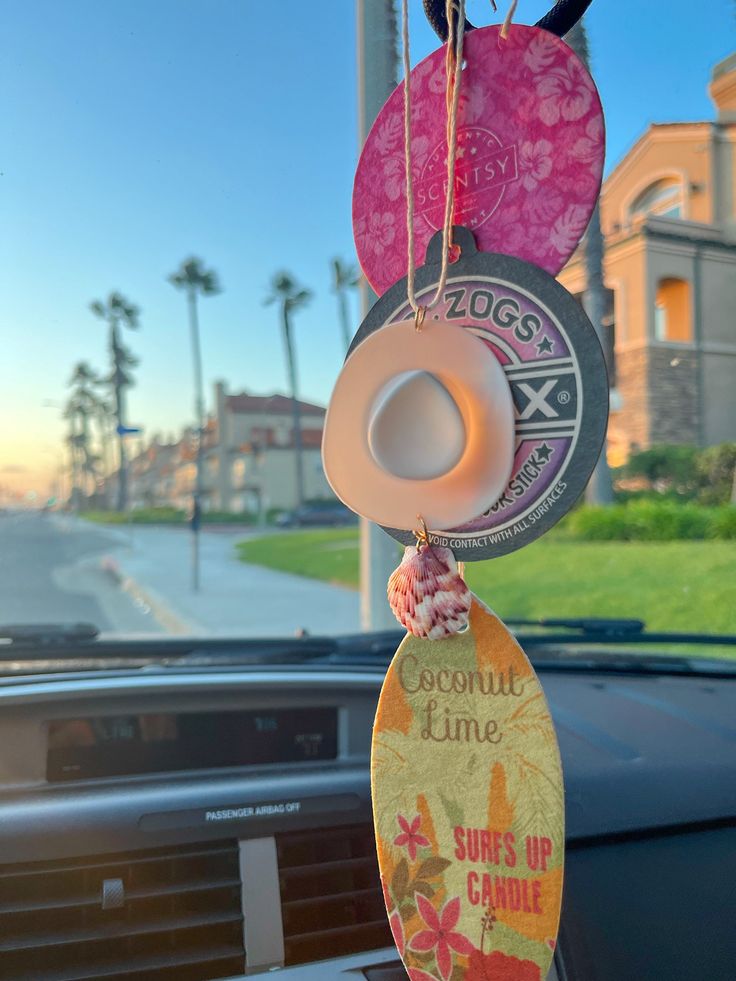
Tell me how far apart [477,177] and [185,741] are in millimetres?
1254

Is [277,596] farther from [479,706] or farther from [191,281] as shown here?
[479,706]

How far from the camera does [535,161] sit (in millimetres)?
700

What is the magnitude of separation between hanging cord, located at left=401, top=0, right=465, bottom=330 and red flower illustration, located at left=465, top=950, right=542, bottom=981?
551 mm

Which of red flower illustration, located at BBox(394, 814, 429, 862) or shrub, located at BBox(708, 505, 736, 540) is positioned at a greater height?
shrub, located at BBox(708, 505, 736, 540)

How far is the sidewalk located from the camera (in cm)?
646

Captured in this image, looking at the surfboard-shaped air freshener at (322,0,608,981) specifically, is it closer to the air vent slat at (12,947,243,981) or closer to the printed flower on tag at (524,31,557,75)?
the printed flower on tag at (524,31,557,75)

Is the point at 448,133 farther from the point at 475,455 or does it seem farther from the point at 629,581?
the point at 629,581

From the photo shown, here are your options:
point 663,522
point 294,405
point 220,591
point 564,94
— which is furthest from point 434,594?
point 220,591

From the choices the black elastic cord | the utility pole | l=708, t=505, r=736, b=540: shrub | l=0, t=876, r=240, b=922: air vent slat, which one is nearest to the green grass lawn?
l=708, t=505, r=736, b=540: shrub

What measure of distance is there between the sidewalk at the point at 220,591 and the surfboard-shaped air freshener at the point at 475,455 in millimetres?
4363

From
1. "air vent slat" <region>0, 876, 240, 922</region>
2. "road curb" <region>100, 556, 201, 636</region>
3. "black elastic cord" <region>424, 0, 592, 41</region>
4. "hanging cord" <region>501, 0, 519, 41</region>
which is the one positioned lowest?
"road curb" <region>100, 556, 201, 636</region>

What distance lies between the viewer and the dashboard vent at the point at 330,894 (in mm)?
1185

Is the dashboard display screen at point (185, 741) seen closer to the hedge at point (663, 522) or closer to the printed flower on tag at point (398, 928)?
the printed flower on tag at point (398, 928)

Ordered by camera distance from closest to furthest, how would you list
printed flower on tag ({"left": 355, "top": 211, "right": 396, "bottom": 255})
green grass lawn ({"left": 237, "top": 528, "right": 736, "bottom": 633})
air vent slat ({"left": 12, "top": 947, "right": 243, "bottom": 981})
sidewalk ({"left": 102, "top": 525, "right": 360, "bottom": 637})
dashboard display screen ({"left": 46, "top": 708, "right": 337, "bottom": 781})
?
printed flower on tag ({"left": 355, "top": 211, "right": 396, "bottom": 255}), air vent slat ({"left": 12, "top": 947, "right": 243, "bottom": 981}), dashboard display screen ({"left": 46, "top": 708, "right": 337, "bottom": 781}), green grass lawn ({"left": 237, "top": 528, "right": 736, "bottom": 633}), sidewalk ({"left": 102, "top": 525, "right": 360, "bottom": 637})
